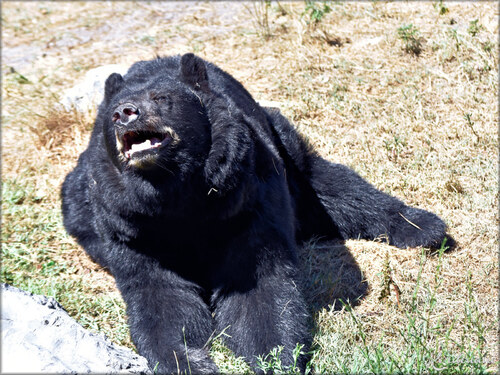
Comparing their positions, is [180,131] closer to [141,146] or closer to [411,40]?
[141,146]

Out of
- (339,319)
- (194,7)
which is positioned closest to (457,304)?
(339,319)

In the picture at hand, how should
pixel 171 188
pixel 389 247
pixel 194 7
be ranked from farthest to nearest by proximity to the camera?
pixel 194 7 < pixel 389 247 < pixel 171 188

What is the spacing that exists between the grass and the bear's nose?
1709mm

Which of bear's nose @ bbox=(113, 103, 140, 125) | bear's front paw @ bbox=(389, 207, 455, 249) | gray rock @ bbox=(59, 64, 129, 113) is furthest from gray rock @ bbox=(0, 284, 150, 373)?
gray rock @ bbox=(59, 64, 129, 113)

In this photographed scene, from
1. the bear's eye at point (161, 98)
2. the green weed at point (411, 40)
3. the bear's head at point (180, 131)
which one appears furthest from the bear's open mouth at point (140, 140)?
the green weed at point (411, 40)

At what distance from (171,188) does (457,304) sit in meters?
2.30

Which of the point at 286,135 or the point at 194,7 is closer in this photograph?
the point at 286,135

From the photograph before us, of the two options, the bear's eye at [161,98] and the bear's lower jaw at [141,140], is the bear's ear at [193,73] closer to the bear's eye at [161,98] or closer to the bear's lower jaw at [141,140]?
the bear's eye at [161,98]

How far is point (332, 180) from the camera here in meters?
5.78

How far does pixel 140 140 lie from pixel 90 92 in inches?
141

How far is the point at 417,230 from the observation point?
5402mm

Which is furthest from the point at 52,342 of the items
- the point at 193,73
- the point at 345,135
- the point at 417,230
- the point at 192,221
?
the point at 345,135

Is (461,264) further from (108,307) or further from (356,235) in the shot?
(108,307)

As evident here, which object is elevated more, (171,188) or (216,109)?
(216,109)
